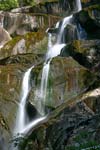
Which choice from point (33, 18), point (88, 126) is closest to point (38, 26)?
point (33, 18)

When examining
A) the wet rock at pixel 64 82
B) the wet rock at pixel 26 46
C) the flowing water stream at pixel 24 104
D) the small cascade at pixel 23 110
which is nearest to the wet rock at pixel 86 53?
the wet rock at pixel 64 82

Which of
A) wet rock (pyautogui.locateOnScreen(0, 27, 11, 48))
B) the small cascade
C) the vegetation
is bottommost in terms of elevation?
the small cascade

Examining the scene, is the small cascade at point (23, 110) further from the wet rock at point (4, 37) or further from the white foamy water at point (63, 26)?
the wet rock at point (4, 37)

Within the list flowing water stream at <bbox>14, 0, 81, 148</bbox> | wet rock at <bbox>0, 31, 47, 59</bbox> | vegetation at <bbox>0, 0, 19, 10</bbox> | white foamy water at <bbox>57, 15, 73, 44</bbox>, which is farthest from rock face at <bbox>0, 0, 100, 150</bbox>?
vegetation at <bbox>0, 0, 19, 10</bbox>

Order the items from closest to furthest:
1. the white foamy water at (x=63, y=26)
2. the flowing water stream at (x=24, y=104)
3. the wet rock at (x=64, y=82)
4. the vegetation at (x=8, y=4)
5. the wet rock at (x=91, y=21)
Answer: the flowing water stream at (x=24, y=104) → the wet rock at (x=64, y=82) → the white foamy water at (x=63, y=26) → the wet rock at (x=91, y=21) → the vegetation at (x=8, y=4)

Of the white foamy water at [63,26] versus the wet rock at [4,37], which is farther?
the wet rock at [4,37]

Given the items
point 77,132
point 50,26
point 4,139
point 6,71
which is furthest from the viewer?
point 50,26

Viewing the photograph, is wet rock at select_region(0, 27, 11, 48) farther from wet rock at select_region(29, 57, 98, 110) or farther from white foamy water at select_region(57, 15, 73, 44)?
wet rock at select_region(29, 57, 98, 110)

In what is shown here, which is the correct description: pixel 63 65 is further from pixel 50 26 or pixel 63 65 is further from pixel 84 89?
pixel 50 26

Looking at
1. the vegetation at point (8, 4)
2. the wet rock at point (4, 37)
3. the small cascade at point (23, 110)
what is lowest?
the small cascade at point (23, 110)
